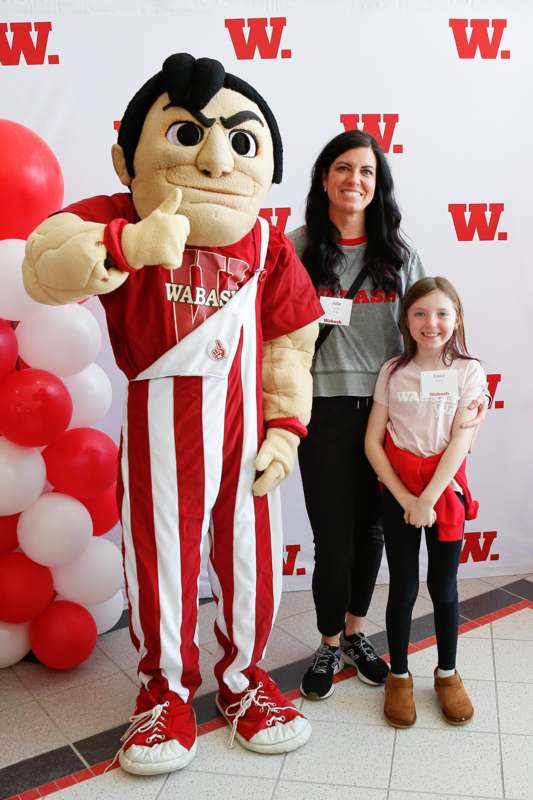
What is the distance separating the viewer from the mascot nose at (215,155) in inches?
67.2

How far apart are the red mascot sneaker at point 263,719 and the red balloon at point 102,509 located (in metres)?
0.70

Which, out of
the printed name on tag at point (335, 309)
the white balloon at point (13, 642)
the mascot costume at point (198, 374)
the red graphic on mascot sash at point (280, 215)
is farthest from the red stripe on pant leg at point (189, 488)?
the red graphic on mascot sash at point (280, 215)

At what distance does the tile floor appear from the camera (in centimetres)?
182

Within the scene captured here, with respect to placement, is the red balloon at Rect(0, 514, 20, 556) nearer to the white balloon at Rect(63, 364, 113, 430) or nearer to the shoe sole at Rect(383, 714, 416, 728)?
the white balloon at Rect(63, 364, 113, 430)

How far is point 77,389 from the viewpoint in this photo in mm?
2367

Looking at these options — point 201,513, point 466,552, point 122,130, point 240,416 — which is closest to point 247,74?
point 122,130

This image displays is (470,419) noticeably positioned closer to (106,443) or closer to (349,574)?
(349,574)

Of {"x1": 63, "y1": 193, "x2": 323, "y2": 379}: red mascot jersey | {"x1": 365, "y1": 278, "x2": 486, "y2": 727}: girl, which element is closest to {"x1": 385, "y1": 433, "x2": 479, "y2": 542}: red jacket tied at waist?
{"x1": 365, "y1": 278, "x2": 486, "y2": 727}: girl

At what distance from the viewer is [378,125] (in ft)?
9.50

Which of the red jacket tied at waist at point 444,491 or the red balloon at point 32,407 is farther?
the red balloon at point 32,407

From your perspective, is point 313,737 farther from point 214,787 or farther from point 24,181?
point 24,181

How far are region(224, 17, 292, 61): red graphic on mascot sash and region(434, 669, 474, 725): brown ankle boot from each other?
2190mm

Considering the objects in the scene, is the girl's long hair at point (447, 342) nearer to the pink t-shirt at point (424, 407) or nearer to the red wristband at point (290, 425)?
the pink t-shirt at point (424, 407)

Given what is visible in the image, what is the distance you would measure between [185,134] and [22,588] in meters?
1.38
